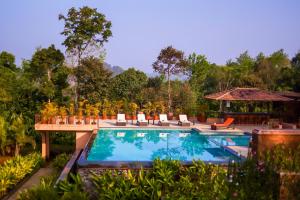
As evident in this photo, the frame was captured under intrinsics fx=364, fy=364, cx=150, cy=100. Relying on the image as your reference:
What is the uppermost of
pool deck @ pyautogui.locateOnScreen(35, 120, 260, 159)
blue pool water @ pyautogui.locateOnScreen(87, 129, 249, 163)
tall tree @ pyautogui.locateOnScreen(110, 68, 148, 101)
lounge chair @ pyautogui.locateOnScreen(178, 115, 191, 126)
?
tall tree @ pyautogui.locateOnScreen(110, 68, 148, 101)

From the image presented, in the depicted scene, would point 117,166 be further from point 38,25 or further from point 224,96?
point 38,25

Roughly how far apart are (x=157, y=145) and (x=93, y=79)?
10028 millimetres

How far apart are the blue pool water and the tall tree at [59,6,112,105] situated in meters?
8.33

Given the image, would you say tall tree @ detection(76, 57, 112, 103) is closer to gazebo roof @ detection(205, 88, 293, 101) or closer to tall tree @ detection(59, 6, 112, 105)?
tall tree @ detection(59, 6, 112, 105)

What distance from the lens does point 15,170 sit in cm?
1420

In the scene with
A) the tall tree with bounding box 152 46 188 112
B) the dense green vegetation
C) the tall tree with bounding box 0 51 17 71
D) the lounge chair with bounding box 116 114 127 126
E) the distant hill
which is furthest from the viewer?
the distant hill

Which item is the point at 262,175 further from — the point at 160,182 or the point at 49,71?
the point at 49,71

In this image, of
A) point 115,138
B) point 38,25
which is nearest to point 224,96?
point 115,138

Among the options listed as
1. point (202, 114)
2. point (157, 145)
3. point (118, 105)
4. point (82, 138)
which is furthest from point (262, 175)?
point (118, 105)

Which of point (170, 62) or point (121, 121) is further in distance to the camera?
point (170, 62)

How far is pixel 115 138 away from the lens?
15.9 meters

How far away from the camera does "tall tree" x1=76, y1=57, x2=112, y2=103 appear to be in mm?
23344

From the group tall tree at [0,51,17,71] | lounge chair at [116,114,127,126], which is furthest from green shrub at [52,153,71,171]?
tall tree at [0,51,17,71]

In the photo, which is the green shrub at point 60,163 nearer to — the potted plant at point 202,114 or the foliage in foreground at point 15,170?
the foliage in foreground at point 15,170
